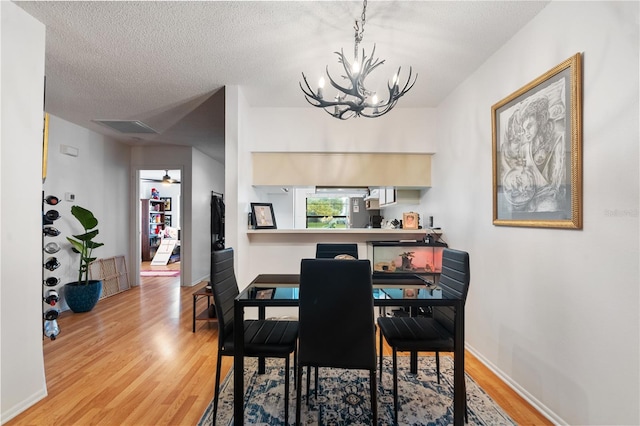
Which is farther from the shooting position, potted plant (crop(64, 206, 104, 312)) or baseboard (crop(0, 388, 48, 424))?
potted plant (crop(64, 206, 104, 312))

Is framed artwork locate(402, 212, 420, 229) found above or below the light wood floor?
above

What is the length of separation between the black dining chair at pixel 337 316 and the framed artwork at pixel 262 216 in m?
2.03

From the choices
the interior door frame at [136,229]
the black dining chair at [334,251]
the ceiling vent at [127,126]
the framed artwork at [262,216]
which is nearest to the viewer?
the black dining chair at [334,251]

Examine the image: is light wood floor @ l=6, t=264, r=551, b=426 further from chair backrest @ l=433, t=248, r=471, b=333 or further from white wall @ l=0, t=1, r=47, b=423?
chair backrest @ l=433, t=248, r=471, b=333

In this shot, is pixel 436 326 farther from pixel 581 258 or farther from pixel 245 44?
pixel 245 44

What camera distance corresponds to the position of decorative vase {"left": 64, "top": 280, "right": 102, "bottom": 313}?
161 inches

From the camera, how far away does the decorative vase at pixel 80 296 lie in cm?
409

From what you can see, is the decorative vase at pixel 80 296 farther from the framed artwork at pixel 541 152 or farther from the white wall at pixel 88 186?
the framed artwork at pixel 541 152

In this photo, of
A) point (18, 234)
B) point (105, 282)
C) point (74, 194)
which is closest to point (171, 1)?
point (18, 234)

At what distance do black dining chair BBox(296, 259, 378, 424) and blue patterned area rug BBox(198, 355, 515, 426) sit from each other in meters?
0.37

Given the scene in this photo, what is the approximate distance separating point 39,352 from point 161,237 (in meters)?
8.44

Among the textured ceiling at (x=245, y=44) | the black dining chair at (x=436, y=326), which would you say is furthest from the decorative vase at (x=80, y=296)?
the black dining chair at (x=436, y=326)

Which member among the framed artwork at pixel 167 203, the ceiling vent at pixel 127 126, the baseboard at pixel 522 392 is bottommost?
the baseboard at pixel 522 392

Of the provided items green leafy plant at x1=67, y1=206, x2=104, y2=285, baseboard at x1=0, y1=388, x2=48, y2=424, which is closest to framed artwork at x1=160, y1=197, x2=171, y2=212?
green leafy plant at x1=67, y1=206, x2=104, y2=285
